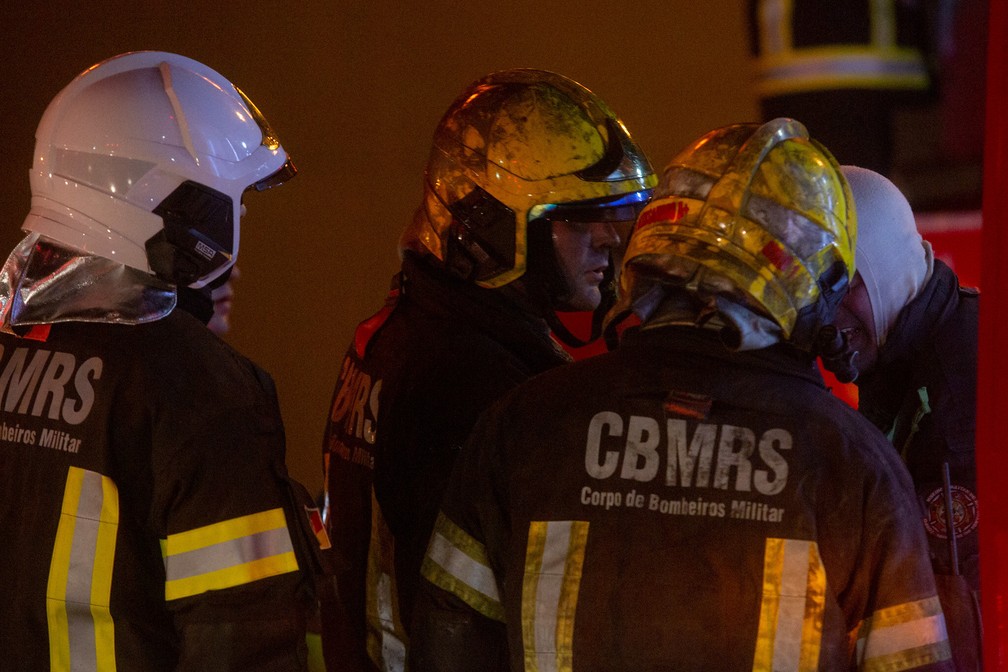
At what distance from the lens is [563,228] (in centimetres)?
255

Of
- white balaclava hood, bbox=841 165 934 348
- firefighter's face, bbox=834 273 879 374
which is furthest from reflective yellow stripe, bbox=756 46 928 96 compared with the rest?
firefighter's face, bbox=834 273 879 374

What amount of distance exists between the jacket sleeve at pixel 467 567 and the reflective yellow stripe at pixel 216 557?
0.29m

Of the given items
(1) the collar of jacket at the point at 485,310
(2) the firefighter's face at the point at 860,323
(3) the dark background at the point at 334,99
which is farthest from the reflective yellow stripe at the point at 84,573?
(3) the dark background at the point at 334,99

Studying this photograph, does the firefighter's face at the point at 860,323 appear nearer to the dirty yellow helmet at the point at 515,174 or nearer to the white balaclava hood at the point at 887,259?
the white balaclava hood at the point at 887,259

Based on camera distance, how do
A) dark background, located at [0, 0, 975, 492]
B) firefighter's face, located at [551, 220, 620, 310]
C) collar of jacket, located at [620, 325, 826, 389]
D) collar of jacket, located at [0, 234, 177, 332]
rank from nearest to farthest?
collar of jacket, located at [620, 325, 826, 389]
collar of jacket, located at [0, 234, 177, 332]
firefighter's face, located at [551, 220, 620, 310]
dark background, located at [0, 0, 975, 492]

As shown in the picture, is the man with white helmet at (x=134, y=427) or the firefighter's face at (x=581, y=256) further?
the firefighter's face at (x=581, y=256)

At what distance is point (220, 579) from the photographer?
184cm

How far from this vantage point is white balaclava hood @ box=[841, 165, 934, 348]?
7.67 feet

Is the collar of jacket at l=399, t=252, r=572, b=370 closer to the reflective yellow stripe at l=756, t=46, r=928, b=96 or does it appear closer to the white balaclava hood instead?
the white balaclava hood

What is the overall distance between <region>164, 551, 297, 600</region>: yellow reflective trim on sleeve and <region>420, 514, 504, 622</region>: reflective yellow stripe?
0.95 feet

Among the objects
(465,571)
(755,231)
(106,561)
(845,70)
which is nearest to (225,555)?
(106,561)

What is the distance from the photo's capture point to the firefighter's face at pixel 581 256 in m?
2.55

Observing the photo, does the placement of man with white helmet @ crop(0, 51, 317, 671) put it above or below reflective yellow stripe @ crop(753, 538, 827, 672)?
above

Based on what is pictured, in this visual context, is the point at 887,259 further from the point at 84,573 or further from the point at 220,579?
the point at 84,573
